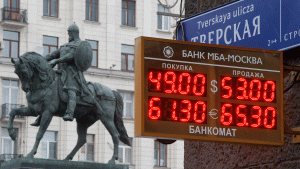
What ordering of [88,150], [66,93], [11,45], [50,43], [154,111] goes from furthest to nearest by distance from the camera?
[88,150] → [50,43] → [11,45] → [66,93] → [154,111]

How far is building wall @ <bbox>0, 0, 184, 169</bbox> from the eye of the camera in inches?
1748

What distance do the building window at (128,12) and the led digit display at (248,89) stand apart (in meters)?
39.4

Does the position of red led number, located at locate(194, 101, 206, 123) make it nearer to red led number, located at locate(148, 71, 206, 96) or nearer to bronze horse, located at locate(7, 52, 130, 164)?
red led number, located at locate(148, 71, 206, 96)

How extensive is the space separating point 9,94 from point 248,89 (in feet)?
118

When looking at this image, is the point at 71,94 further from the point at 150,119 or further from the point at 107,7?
the point at 107,7

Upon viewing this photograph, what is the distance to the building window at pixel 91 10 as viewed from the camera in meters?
46.8

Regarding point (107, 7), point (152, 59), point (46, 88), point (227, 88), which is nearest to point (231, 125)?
point (227, 88)

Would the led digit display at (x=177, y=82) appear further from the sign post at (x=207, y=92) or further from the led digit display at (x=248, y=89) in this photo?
the led digit display at (x=248, y=89)

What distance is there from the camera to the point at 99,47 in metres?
46.9

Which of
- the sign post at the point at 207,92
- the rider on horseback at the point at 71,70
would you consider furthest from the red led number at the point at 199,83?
the rider on horseback at the point at 71,70

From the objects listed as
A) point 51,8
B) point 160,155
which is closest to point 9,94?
point 51,8

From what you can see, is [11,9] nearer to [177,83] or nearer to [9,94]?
[9,94]

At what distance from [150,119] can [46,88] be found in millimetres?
12467

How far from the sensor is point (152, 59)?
8.33m
